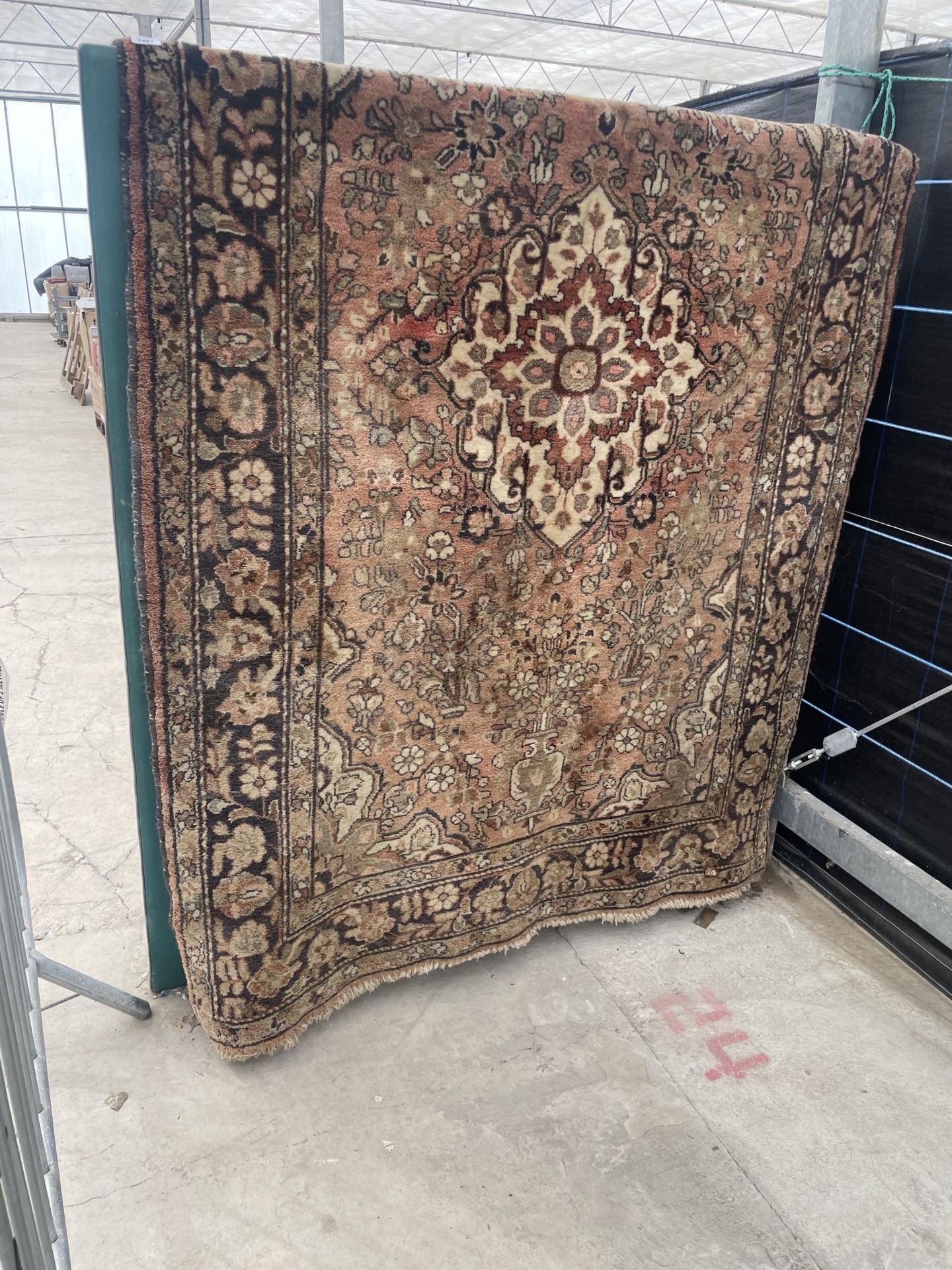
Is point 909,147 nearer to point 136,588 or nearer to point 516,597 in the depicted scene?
point 516,597

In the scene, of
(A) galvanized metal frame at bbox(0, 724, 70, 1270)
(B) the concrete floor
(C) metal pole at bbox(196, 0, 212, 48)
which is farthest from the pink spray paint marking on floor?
(C) metal pole at bbox(196, 0, 212, 48)

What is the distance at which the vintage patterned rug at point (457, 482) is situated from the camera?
5.20 feet

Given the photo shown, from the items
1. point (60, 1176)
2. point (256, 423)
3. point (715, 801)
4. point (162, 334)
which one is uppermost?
point (162, 334)

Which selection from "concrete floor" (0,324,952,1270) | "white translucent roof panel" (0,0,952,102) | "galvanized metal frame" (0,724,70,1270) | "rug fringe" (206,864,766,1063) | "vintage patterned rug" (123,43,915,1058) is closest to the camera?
"galvanized metal frame" (0,724,70,1270)

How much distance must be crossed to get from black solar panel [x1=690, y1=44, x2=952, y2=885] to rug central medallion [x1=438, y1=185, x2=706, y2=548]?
60 cm

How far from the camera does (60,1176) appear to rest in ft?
5.77

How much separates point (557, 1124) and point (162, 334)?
1684 millimetres

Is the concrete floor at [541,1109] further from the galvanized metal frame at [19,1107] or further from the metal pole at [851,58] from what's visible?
the metal pole at [851,58]

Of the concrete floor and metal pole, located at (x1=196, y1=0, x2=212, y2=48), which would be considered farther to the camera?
metal pole, located at (x1=196, y1=0, x2=212, y2=48)

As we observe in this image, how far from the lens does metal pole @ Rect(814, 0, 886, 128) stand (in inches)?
83.9

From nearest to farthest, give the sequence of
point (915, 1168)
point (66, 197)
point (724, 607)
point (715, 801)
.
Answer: point (915, 1168)
point (724, 607)
point (715, 801)
point (66, 197)

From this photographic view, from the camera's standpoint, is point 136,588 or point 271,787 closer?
point 136,588

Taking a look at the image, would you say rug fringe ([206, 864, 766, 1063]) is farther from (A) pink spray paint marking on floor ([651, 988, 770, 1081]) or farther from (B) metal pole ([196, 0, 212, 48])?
(B) metal pole ([196, 0, 212, 48])

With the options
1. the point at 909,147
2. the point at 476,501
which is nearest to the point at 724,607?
the point at 476,501
